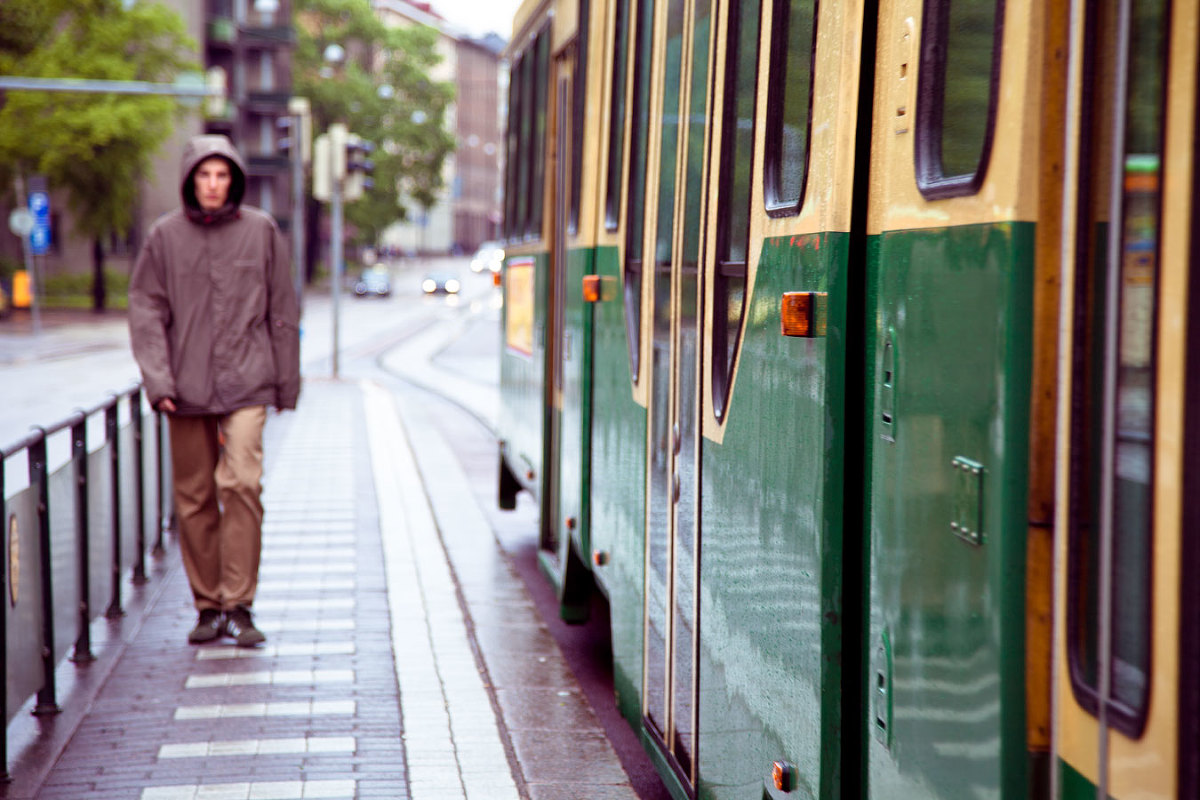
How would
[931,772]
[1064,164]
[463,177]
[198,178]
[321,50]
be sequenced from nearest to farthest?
[1064,164] < [931,772] < [198,178] < [321,50] < [463,177]

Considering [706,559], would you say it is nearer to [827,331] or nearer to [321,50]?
[827,331]

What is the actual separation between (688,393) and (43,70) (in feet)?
147

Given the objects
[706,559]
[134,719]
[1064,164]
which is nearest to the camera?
[1064,164]

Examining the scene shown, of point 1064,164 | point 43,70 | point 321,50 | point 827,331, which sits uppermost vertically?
point 321,50

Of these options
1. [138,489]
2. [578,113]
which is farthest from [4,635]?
[138,489]

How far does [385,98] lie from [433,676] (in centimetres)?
7881

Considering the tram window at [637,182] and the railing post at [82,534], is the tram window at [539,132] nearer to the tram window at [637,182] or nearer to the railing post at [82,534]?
the railing post at [82,534]

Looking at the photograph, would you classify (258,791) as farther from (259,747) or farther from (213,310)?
(213,310)

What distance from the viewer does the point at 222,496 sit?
6.49m

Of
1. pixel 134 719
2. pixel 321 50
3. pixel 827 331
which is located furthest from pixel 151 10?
pixel 827 331

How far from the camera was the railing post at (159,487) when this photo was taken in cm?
862

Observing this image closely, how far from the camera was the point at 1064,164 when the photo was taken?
78.7 inches

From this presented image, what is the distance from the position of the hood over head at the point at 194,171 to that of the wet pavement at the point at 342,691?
1800 millimetres

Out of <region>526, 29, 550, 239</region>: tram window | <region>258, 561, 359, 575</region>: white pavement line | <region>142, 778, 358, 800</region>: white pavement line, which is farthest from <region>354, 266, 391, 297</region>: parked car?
<region>142, 778, 358, 800</region>: white pavement line
